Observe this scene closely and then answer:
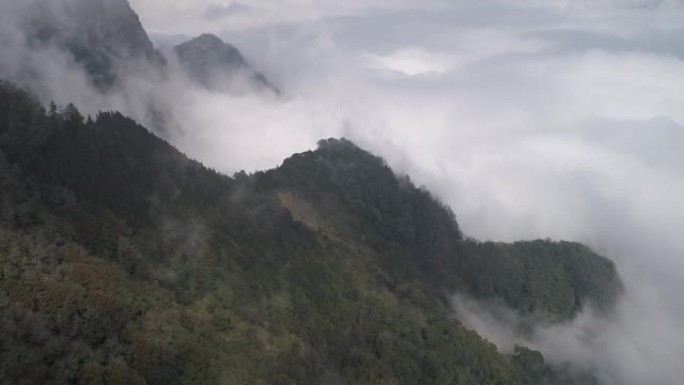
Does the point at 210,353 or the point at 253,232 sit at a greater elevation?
the point at 253,232

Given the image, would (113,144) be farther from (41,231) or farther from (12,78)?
(12,78)

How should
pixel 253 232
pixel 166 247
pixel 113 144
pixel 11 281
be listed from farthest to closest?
pixel 253 232 → pixel 113 144 → pixel 166 247 → pixel 11 281

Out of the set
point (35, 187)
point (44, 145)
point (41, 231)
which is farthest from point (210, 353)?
point (44, 145)

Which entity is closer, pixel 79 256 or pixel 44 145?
pixel 79 256

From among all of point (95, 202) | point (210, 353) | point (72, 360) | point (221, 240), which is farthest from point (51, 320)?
point (221, 240)

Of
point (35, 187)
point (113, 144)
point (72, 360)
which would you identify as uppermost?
point (113, 144)

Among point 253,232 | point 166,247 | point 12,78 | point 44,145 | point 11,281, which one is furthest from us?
point 12,78
